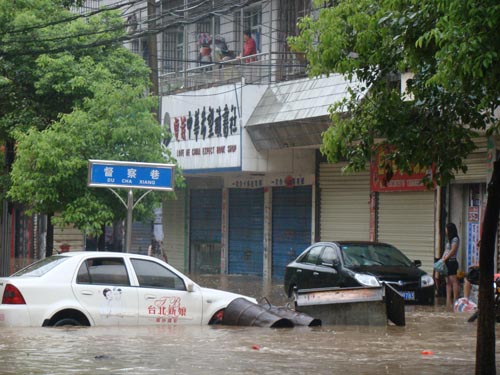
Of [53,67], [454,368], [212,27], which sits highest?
[212,27]

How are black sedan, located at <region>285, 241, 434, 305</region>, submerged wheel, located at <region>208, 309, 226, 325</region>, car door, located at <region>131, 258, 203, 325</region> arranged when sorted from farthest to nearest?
black sedan, located at <region>285, 241, 434, 305</region> → submerged wheel, located at <region>208, 309, 226, 325</region> → car door, located at <region>131, 258, 203, 325</region>

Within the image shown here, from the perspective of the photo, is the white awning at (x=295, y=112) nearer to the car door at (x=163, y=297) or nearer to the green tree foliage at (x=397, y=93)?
the car door at (x=163, y=297)

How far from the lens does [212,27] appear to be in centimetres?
3150

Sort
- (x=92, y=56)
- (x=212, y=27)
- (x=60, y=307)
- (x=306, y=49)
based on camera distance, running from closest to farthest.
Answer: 1. (x=306, y=49)
2. (x=60, y=307)
3. (x=92, y=56)
4. (x=212, y=27)

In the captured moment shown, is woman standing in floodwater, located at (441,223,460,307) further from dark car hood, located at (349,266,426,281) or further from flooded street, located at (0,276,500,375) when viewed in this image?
flooded street, located at (0,276,500,375)

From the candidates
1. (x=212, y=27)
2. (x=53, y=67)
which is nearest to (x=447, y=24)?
(x=53, y=67)

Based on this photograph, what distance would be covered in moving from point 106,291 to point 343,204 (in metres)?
15.0

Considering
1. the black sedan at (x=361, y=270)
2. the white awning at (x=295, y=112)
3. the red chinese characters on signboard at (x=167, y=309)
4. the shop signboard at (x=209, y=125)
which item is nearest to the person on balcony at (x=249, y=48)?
→ the shop signboard at (x=209, y=125)

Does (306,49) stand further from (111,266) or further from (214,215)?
(214,215)

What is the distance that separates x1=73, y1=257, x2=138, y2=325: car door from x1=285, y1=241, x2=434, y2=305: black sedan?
18.7 feet

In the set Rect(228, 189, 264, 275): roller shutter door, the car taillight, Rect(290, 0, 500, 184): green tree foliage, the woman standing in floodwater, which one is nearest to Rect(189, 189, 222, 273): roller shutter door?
Rect(228, 189, 264, 275): roller shutter door

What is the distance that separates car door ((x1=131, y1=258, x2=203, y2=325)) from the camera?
47.5ft

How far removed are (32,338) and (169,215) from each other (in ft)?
80.7

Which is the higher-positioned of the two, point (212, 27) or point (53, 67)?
point (212, 27)
